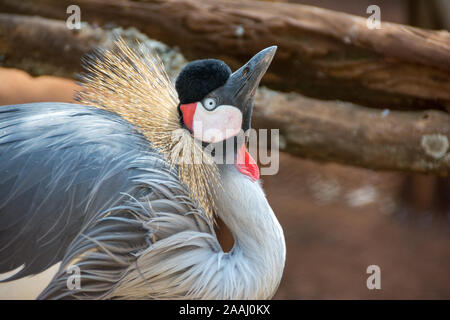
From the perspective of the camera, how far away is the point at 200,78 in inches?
40.8

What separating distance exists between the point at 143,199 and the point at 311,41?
0.81 meters

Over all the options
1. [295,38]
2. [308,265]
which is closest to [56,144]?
[295,38]

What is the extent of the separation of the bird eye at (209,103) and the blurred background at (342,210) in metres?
0.60

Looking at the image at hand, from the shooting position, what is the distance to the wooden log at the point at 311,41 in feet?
5.04

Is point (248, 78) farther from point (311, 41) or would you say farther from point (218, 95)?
point (311, 41)

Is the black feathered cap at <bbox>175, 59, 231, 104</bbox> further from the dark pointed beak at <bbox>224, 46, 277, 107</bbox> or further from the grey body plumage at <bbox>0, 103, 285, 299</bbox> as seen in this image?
the grey body plumage at <bbox>0, 103, 285, 299</bbox>

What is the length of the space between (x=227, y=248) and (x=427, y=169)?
708mm

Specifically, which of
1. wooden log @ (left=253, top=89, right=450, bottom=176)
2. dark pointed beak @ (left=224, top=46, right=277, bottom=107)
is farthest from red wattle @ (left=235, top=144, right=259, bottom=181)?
wooden log @ (left=253, top=89, right=450, bottom=176)

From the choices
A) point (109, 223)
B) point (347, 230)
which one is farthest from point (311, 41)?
point (347, 230)

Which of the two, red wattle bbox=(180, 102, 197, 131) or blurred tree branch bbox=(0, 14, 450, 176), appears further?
blurred tree branch bbox=(0, 14, 450, 176)

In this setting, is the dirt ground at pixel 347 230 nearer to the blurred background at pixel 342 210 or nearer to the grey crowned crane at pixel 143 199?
the blurred background at pixel 342 210

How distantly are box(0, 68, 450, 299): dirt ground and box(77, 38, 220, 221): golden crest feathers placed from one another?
99 centimetres

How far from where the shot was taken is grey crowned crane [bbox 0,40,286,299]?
1050 millimetres
